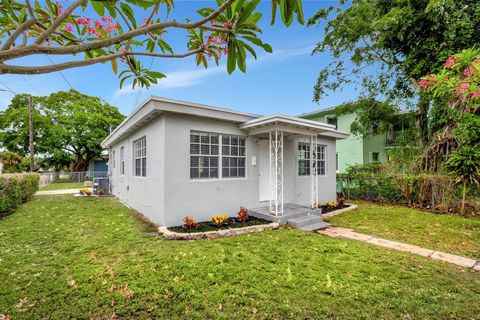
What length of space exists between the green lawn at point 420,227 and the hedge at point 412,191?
34.7 inches

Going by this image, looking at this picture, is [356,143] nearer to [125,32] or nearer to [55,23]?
[125,32]

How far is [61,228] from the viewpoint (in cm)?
629

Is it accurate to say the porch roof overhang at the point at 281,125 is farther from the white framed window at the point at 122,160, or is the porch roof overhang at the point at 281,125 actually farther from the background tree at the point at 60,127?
the background tree at the point at 60,127

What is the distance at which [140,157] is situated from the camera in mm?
8320

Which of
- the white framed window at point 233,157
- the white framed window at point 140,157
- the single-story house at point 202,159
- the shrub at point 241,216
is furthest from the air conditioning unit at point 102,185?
the shrub at point 241,216

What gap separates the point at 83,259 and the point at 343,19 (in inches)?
681

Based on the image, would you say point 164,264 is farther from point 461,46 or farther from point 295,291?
point 461,46

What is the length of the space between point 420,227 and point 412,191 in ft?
13.1

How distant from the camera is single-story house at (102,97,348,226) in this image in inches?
241

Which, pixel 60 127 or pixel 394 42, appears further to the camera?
pixel 60 127

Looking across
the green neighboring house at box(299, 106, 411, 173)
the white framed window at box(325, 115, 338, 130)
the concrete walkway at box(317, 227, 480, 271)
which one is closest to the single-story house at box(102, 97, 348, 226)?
the concrete walkway at box(317, 227, 480, 271)

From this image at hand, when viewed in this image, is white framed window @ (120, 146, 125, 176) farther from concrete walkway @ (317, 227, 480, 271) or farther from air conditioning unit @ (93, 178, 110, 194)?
concrete walkway @ (317, 227, 480, 271)

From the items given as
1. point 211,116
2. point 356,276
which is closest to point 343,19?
point 211,116

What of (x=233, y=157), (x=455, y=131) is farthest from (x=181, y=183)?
(x=455, y=131)
